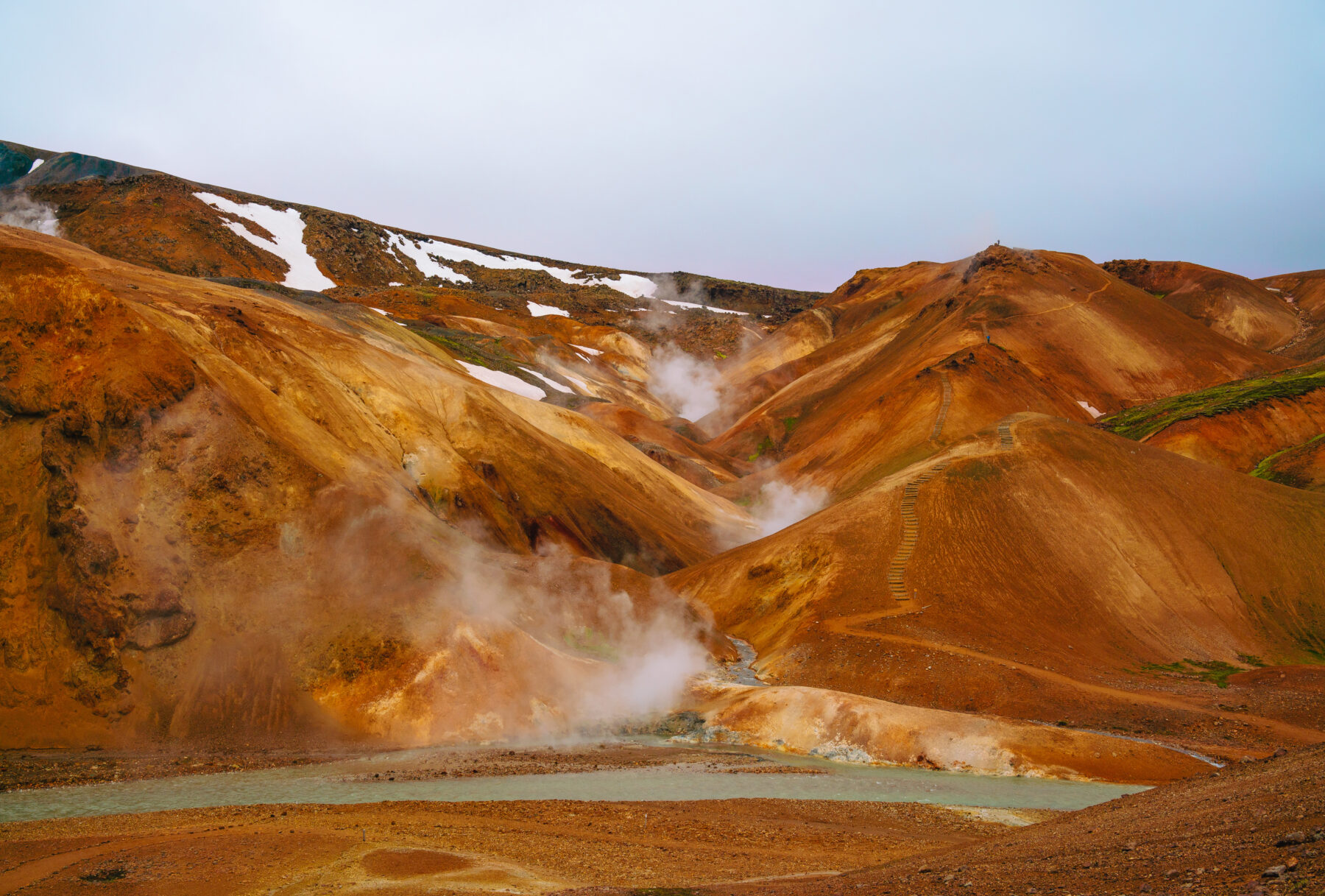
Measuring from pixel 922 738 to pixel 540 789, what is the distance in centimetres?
1279

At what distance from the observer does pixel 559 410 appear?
71.8 m

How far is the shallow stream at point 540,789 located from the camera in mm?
21672

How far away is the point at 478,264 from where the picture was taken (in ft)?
569

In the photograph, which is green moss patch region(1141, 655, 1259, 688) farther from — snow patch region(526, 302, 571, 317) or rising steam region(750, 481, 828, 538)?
snow patch region(526, 302, 571, 317)

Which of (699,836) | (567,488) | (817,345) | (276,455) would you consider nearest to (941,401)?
(567,488)

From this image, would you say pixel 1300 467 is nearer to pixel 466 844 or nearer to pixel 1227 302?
pixel 466 844

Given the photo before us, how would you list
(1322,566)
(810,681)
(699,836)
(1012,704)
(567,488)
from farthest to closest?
(567,488) → (1322,566) → (810,681) → (1012,704) → (699,836)

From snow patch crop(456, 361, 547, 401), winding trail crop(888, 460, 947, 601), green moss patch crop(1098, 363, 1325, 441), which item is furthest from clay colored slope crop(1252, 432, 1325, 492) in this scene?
snow patch crop(456, 361, 547, 401)

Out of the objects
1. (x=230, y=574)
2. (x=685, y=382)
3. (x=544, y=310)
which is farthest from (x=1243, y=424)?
(x=544, y=310)

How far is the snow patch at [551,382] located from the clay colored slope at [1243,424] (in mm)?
51392

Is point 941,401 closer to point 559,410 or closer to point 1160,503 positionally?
point 1160,503

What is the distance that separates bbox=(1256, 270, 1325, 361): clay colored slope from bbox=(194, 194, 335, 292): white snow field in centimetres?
12708

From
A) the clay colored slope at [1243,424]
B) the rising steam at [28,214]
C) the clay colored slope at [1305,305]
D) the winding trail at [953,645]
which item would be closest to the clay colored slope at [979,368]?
the clay colored slope at [1243,424]

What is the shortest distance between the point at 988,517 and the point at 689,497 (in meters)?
31.2
